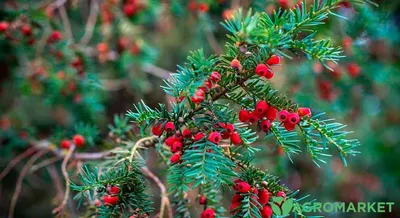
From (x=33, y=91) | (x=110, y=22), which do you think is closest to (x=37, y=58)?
(x=33, y=91)

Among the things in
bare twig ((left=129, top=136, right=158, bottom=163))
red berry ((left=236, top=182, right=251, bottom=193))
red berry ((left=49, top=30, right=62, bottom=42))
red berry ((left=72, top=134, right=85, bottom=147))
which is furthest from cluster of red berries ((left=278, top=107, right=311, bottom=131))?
→ red berry ((left=49, top=30, right=62, bottom=42))

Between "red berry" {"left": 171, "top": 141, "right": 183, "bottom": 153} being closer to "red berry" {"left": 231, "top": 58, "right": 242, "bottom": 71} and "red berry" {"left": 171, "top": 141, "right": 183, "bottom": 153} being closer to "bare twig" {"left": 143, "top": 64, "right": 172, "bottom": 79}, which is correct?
"red berry" {"left": 231, "top": 58, "right": 242, "bottom": 71}

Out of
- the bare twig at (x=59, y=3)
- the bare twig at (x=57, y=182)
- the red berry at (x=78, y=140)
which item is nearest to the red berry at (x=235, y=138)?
the red berry at (x=78, y=140)

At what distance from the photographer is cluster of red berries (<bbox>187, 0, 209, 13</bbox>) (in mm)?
1303

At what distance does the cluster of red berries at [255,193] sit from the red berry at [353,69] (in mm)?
876

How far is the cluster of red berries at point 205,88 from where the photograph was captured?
0.61 metres

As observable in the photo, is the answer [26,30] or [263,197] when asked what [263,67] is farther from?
[26,30]

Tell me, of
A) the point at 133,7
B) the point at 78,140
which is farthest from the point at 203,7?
the point at 78,140

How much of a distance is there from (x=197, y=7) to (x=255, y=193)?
2.77 feet

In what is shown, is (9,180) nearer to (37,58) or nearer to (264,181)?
(37,58)

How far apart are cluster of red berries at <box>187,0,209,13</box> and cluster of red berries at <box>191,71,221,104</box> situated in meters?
0.72

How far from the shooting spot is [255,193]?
64 cm

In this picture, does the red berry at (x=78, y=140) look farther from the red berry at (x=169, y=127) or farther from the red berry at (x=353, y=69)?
the red berry at (x=353, y=69)

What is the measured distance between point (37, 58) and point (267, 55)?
98 centimetres
